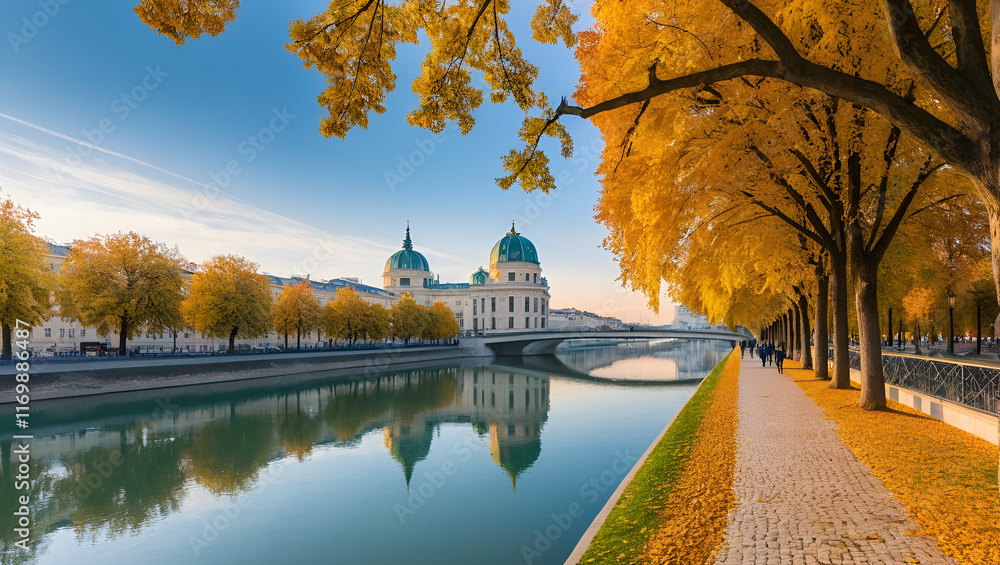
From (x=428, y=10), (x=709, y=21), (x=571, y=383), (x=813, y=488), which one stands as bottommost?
(x=571, y=383)

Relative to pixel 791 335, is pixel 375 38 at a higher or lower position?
higher

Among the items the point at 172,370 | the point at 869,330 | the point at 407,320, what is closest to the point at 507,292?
the point at 407,320

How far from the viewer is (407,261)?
141 meters

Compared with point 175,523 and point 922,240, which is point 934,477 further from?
point 175,523

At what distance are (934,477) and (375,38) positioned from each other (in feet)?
32.1

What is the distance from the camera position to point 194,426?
23062mm

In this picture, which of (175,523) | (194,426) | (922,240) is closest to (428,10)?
(175,523)

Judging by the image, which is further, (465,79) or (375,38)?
(465,79)

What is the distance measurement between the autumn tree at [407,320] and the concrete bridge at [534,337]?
25.1ft

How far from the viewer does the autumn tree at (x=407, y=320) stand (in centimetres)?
7469

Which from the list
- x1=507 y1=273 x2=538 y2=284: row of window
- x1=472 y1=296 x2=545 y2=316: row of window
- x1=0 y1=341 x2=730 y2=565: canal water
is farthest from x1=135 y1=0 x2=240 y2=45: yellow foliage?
x1=507 y1=273 x2=538 y2=284: row of window

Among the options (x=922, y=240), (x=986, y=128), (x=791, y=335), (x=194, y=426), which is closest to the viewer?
(x=986, y=128)

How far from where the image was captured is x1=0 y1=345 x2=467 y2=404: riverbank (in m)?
28.9

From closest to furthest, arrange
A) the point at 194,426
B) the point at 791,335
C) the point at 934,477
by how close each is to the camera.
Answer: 1. the point at 934,477
2. the point at 194,426
3. the point at 791,335
